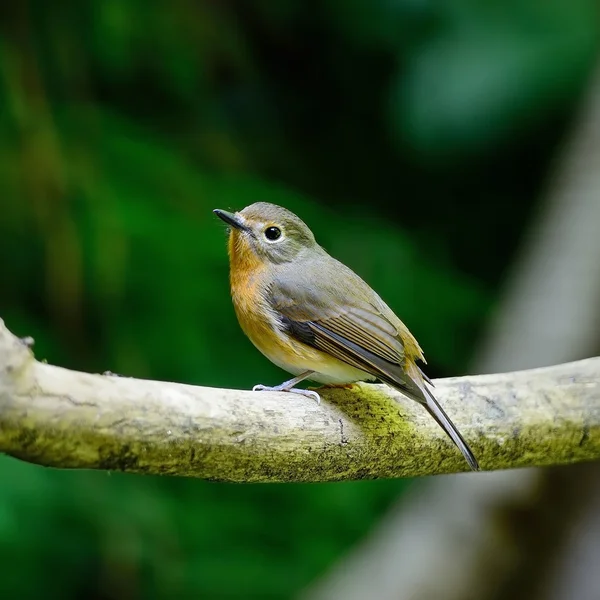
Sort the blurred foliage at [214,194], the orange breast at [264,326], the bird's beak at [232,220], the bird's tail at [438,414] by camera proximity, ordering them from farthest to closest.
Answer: the blurred foliage at [214,194]
the bird's beak at [232,220]
the orange breast at [264,326]
the bird's tail at [438,414]

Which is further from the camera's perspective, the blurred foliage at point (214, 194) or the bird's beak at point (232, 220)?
the blurred foliage at point (214, 194)

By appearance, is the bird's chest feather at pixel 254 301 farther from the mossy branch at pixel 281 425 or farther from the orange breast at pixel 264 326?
the mossy branch at pixel 281 425

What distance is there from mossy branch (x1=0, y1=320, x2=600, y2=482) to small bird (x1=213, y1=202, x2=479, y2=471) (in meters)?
0.14

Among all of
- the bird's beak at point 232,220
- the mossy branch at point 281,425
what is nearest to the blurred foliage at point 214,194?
the bird's beak at point 232,220

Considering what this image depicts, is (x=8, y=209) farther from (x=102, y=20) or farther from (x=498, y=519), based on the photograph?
(x=498, y=519)

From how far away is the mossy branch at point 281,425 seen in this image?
2398mm

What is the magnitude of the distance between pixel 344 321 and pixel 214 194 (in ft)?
6.12

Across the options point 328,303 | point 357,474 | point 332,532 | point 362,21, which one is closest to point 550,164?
point 362,21

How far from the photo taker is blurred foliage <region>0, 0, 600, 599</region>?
469 centimetres

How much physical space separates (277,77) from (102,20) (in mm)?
1721

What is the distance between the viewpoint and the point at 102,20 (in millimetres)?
5098

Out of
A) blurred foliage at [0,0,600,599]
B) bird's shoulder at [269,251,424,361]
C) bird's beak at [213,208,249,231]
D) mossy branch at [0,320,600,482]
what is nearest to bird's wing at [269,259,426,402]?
bird's shoulder at [269,251,424,361]

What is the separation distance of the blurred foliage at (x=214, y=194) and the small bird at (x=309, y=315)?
1.09m

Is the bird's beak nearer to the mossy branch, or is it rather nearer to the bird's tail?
the mossy branch
